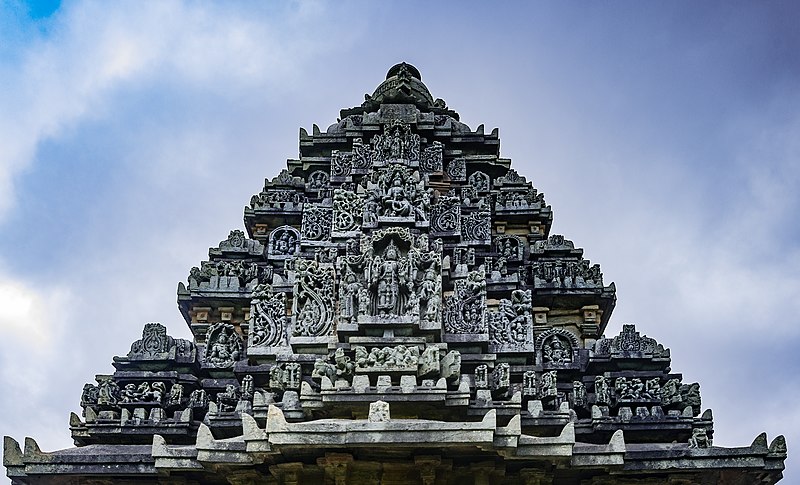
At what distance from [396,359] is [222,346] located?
3.60m

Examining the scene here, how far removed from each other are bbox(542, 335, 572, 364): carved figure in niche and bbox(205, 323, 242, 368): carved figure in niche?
16.8 ft

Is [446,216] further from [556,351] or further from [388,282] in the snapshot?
[556,351]

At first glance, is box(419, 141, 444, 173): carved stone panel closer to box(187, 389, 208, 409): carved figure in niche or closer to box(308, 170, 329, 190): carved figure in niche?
box(308, 170, 329, 190): carved figure in niche

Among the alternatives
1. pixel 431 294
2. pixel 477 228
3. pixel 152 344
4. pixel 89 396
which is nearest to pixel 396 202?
pixel 477 228

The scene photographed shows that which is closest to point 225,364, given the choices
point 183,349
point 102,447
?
point 183,349

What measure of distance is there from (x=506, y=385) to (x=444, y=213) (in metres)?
3.58

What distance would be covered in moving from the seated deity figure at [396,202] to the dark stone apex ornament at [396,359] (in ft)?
0.08

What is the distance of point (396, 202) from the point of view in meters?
13.6

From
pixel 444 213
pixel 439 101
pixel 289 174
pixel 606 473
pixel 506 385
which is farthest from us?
pixel 439 101

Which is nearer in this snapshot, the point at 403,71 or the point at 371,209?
the point at 371,209

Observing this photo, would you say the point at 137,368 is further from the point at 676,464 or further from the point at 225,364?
the point at 676,464

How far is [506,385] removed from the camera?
38.8 feet

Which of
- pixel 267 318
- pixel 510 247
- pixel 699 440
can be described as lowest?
pixel 699 440

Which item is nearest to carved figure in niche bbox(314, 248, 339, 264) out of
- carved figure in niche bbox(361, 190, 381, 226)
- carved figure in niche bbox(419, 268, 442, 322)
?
carved figure in niche bbox(361, 190, 381, 226)
